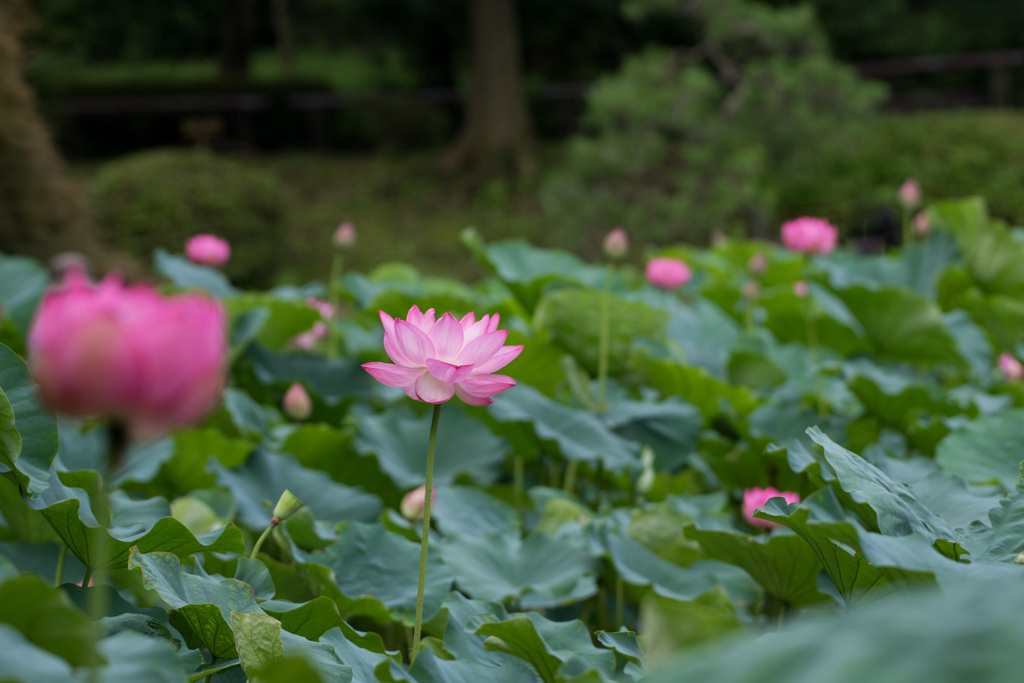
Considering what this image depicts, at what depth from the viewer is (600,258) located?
6.05m

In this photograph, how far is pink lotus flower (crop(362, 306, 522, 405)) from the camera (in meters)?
0.60

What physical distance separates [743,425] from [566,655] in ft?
2.45

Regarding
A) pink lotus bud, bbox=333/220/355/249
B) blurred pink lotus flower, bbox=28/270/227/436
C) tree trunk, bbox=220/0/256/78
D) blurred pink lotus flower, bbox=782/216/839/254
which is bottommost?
blurred pink lotus flower, bbox=782/216/839/254

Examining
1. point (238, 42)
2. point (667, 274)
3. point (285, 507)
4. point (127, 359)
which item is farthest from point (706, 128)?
point (238, 42)

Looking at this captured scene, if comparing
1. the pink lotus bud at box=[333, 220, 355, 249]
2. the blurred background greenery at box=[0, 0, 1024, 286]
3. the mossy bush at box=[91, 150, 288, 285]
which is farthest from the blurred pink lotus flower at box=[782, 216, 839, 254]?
the mossy bush at box=[91, 150, 288, 285]

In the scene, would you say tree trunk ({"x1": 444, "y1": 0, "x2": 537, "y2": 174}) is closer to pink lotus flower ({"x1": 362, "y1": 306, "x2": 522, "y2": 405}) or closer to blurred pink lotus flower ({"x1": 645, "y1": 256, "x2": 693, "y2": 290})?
blurred pink lotus flower ({"x1": 645, "y1": 256, "x2": 693, "y2": 290})

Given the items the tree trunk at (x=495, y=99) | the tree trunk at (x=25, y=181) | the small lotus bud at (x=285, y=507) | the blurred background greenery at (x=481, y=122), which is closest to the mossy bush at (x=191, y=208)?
the blurred background greenery at (x=481, y=122)

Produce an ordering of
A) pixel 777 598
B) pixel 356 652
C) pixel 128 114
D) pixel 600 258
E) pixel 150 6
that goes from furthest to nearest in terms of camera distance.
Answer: pixel 150 6 < pixel 128 114 < pixel 600 258 < pixel 777 598 < pixel 356 652

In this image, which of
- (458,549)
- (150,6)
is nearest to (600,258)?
(458,549)

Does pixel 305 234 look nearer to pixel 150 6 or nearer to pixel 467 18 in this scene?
pixel 467 18

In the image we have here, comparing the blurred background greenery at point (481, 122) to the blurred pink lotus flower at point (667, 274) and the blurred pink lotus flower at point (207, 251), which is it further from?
the blurred pink lotus flower at point (667, 274)

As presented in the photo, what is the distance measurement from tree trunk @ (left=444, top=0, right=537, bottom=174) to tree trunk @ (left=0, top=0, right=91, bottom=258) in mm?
6737

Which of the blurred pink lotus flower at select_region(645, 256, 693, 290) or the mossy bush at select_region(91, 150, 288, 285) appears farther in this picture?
the mossy bush at select_region(91, 150, 288, 285)

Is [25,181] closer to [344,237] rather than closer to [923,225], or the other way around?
[344,237]
